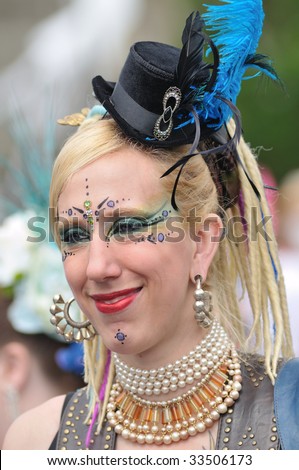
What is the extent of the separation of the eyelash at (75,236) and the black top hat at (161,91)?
0.31 metres

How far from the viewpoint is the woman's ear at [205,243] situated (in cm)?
249

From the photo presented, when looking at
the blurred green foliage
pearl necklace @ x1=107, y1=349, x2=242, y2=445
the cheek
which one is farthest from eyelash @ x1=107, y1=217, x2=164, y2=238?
the blurred green foliage

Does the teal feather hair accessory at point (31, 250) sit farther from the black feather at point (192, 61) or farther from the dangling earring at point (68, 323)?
the black feather at point (192, 61)

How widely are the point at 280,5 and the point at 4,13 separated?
196 inches

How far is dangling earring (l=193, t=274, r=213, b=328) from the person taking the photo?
2.44 metres

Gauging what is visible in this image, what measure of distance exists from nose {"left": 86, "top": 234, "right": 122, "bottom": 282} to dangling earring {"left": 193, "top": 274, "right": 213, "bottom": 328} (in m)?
0.26

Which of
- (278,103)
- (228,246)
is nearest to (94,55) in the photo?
(278,103)

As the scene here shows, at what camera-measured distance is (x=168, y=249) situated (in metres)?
2.38

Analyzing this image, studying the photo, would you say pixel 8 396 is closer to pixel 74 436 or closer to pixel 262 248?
pixel 74 436

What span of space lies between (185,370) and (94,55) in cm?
693

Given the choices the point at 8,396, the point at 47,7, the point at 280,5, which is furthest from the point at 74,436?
the point at 47,7

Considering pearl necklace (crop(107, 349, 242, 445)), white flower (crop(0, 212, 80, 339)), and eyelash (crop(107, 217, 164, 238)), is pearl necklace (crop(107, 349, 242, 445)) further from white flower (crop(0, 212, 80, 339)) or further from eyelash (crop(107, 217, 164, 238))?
white flower (crop(0, 212, 80, 339))

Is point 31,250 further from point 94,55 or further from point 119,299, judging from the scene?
point 94,55

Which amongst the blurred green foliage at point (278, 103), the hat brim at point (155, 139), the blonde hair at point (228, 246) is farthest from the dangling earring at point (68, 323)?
the blurred green foliage at point (278, 103)
